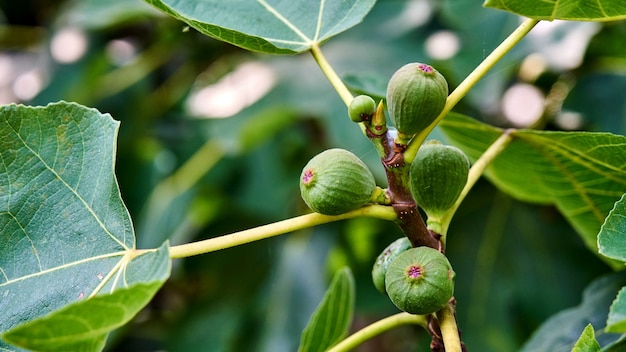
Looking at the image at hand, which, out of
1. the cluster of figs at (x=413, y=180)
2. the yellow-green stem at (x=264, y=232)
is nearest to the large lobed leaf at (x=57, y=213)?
the yellow-green stem at (x=264, y=232)

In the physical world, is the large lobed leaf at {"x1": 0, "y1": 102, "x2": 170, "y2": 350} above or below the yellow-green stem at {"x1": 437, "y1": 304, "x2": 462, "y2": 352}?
above

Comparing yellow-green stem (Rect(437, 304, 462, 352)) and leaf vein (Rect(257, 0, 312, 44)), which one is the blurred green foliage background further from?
yellow-green stem (Rect(437, 304, 462, 352))

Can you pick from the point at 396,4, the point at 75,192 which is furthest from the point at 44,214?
Answer: the point at 396,4

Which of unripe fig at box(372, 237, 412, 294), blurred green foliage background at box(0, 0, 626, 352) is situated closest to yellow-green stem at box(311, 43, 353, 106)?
unripe fig at box(372, 237, 412, 294)

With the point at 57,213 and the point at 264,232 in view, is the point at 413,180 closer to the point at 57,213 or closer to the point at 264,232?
the point at 264,232

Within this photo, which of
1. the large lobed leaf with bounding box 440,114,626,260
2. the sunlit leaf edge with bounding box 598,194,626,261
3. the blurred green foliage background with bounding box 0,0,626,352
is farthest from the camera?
the blurred green foliage background with bounding box 0,0,626,352

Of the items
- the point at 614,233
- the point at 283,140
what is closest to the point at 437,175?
the point at 614,233

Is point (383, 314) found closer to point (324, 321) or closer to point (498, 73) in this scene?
point (498, 73)
